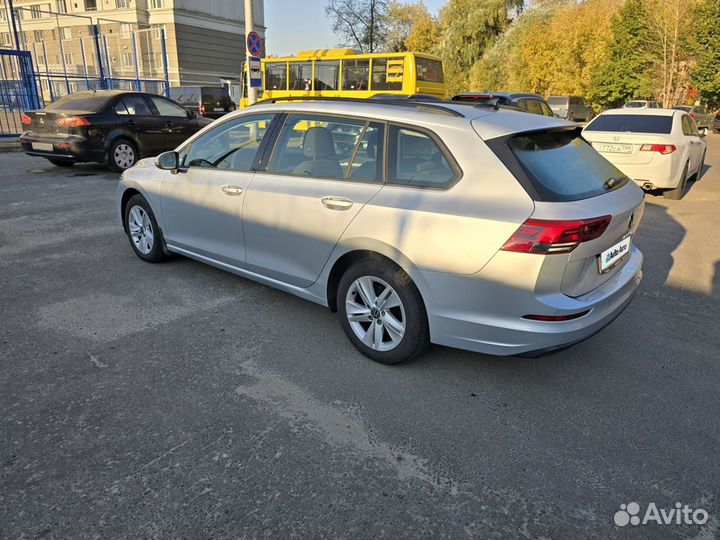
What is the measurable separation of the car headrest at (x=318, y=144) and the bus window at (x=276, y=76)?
638 inches

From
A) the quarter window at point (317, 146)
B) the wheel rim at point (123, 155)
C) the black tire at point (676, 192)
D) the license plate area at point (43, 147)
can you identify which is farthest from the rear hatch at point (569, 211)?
the license plate area at point (43, 147)

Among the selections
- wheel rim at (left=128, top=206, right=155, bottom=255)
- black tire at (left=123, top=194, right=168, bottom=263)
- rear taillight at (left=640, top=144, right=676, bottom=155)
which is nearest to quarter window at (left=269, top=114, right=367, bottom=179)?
black tire at (left=123, top=194, right=168, bottom=263)

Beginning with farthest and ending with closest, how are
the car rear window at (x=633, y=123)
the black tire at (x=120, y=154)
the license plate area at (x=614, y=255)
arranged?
the black tire at (x=120, y=154)
the car rear window at (x=633, y=123)
the license plate area at (x=614, y=255)

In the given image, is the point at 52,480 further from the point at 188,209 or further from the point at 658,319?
the point at 658,319

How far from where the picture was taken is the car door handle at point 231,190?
4170 millimetres

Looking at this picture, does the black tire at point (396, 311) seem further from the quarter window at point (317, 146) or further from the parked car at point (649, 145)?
the parked car at point (649, 145)

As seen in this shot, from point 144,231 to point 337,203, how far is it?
2.73 m

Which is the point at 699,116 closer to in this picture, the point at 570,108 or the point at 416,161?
the point at 570,108

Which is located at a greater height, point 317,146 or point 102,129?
point 317,146

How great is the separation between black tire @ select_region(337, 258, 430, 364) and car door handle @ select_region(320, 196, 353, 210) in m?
0.38

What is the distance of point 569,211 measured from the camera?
284 centimetres

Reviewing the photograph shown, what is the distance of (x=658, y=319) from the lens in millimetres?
4332

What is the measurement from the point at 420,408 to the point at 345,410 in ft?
1.41

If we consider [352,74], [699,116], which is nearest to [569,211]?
[352,74]
